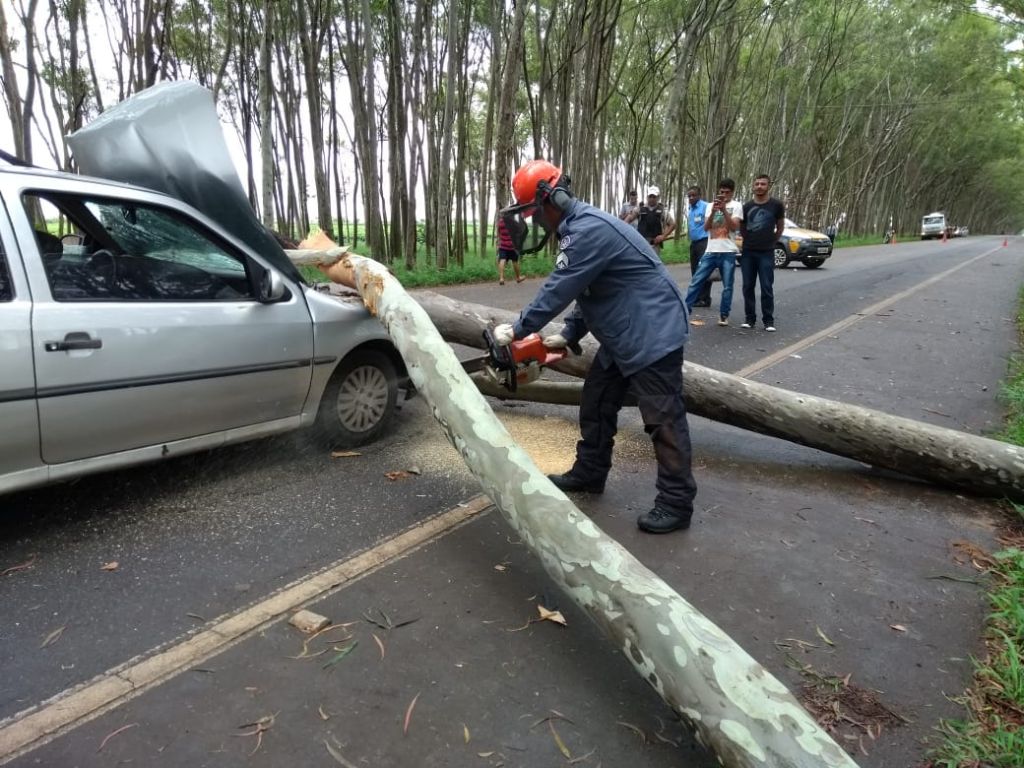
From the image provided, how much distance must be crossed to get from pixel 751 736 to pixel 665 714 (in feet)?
1.50

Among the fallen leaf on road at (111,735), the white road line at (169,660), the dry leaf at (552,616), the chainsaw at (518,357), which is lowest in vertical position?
the fallen leaf on road at (111,735)

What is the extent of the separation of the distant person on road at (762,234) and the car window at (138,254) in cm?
658

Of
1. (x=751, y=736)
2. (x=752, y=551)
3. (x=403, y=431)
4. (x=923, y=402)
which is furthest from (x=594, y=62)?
(x=751, y=736)

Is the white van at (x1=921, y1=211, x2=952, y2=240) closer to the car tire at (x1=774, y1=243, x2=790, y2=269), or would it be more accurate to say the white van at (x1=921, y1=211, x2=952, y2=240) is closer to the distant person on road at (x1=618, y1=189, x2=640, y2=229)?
the car tire at (x1=774, y1=243, x2=790, y2=269)

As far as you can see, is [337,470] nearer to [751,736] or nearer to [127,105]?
[127,105]

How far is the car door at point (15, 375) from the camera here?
2740 millimetres

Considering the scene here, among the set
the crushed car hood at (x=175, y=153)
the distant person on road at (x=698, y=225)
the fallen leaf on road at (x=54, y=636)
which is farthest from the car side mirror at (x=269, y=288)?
the distant person on road at (x=698, y=225)

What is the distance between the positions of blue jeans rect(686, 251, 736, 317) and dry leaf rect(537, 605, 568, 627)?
6778mm

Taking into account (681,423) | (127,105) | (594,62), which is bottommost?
(681,423)

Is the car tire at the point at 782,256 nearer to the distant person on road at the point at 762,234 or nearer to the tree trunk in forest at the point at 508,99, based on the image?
the tree trunk in forest at the point at 508,99

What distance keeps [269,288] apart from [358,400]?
96cm

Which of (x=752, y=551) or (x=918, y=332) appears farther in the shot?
(x=918, y=332)

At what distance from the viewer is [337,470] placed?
158 inches

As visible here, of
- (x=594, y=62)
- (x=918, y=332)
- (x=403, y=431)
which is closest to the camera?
(x=403, y=431)
